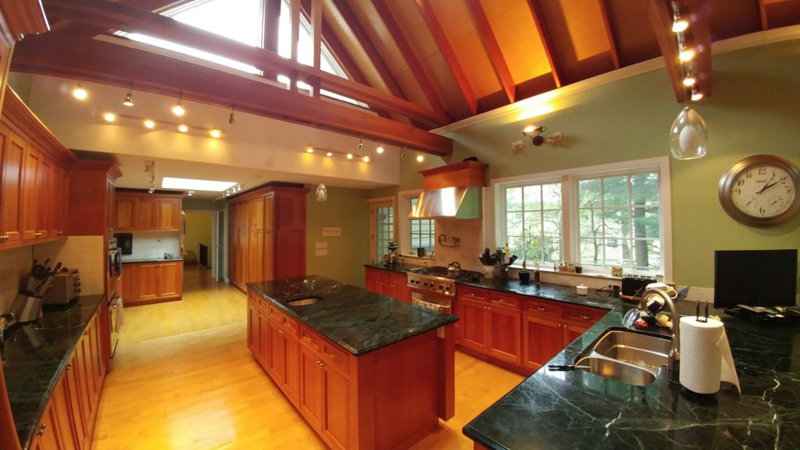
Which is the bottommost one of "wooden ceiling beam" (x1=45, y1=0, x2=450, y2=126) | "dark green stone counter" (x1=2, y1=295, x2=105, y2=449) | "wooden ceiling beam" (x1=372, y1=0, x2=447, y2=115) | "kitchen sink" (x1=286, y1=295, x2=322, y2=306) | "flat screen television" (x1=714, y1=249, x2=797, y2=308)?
"dark green stone counter" (x1=2, y1=295, x2=105, y2=449)

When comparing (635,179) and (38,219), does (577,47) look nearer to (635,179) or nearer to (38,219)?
(635,179)

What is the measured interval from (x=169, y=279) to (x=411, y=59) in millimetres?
6340

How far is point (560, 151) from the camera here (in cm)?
353

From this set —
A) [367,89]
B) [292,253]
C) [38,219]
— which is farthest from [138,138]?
[292,253]

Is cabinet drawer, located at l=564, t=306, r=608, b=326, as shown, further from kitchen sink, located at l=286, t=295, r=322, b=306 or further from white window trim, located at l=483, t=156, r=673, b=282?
kitchen sink, located at l=286, t=295, r=322, b=306

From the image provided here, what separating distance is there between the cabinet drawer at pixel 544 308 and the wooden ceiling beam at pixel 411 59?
312cm

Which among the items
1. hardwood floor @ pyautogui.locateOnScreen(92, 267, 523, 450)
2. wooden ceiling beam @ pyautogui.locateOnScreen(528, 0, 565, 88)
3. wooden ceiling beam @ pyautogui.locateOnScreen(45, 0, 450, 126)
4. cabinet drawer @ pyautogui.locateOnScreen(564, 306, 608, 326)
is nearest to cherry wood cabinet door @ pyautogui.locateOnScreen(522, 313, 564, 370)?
cabinet drawer @ pyautogui.locateOnScreen(564, 306, 608, 326)

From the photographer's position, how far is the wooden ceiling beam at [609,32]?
2.82m

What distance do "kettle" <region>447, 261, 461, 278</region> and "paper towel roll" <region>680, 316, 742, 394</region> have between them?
288 centimetres

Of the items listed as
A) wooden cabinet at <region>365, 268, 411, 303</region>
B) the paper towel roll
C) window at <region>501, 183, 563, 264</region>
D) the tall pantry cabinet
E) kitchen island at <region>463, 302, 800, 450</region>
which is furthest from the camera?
the tall pantry cabinet

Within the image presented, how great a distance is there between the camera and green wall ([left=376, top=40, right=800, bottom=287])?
2375 mm

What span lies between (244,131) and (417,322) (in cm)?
333

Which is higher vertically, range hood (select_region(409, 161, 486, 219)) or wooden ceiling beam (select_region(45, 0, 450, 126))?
wooden ceiling beam (select_region(45, 0, 450, 126))

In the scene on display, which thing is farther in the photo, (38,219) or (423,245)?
(423,245)
